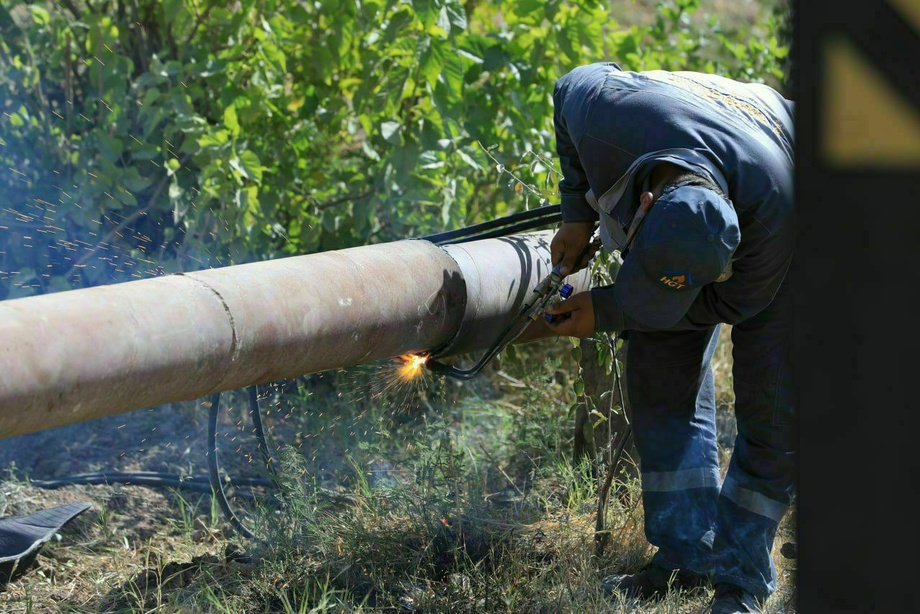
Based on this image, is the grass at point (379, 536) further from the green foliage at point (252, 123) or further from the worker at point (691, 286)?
the green foliage at point (252, 123)

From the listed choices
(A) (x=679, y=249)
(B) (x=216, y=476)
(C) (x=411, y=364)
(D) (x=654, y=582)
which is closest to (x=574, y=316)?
(A) (x=679, y=249)

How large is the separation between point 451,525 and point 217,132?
221 cm

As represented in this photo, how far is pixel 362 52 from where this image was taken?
16.2ft

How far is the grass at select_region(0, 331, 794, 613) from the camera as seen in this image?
10.1ft

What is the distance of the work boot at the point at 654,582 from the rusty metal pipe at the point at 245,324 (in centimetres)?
87

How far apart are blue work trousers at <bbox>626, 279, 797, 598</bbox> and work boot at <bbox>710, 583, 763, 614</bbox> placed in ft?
0.09

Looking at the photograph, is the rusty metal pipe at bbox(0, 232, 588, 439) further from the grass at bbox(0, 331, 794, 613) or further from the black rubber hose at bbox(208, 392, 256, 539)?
the black rubber hose at bbox(208, 392, 256, 539)

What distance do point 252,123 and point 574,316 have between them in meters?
2.60

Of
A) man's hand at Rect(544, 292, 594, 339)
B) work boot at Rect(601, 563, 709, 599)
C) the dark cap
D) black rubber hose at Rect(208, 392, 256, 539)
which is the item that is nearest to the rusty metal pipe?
man's hand at Rect(544, 292, 594, 339)

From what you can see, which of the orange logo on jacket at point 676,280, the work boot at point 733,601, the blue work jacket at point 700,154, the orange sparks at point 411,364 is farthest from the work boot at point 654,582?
the orange logo on jacket at point 676,280

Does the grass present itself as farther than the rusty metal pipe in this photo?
Yes

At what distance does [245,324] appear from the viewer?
2.40 metres

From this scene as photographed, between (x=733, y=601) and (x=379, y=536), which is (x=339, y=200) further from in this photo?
(x=733, y=601)

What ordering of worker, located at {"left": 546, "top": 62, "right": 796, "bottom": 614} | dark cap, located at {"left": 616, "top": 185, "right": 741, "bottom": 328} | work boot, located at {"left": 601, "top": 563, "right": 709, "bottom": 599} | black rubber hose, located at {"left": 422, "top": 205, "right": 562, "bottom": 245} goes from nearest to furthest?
dark cap, located at {"left": 616, "top": 185, "right": 741, "bottom": 328} < worker, located at {"left": 546, "top": 62, "right": 796, "bottom": 614} < work boot, located at {"left": 601, "top": 563, "right": 709, "bottom": 599} < black rubber hose, located at {"left": 422, "top": 205, "right": 562, "bottom": 245}
